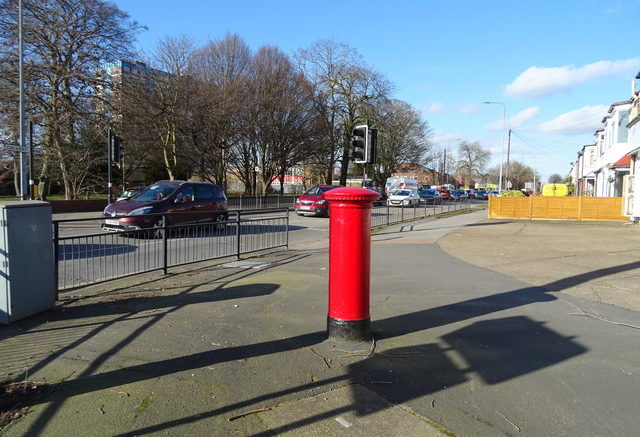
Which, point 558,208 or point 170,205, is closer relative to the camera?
point 170,205

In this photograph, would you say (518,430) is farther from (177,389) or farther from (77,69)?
(77,69)

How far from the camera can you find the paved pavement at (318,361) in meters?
2.97

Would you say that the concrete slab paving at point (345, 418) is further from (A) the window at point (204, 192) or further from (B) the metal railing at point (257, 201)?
(B) the metal railing at point (257, 201)

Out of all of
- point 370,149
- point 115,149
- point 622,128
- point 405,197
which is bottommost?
point 405,197

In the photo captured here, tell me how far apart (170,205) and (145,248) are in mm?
6229

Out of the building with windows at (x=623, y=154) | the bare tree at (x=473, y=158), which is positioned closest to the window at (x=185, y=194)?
the building with windows at (x=623, y=154)

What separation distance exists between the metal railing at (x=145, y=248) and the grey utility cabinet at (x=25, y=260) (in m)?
0.82

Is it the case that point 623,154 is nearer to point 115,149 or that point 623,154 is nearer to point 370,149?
point 370,149

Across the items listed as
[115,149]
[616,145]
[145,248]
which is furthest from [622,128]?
[145,248]

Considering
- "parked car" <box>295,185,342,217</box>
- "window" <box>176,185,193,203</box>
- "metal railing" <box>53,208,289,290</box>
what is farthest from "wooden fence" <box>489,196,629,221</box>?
"metal railing" <box>53,208,289,290</box>

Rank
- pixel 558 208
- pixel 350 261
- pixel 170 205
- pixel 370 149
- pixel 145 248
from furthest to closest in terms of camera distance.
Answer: pixel 558 208
pixel 170 205
pixel 370 149
pixel 145 248
pixel 350 261

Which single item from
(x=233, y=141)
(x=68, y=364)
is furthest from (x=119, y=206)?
(x=233, y=141)

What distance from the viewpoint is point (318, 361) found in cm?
391

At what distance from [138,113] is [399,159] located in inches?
1459
